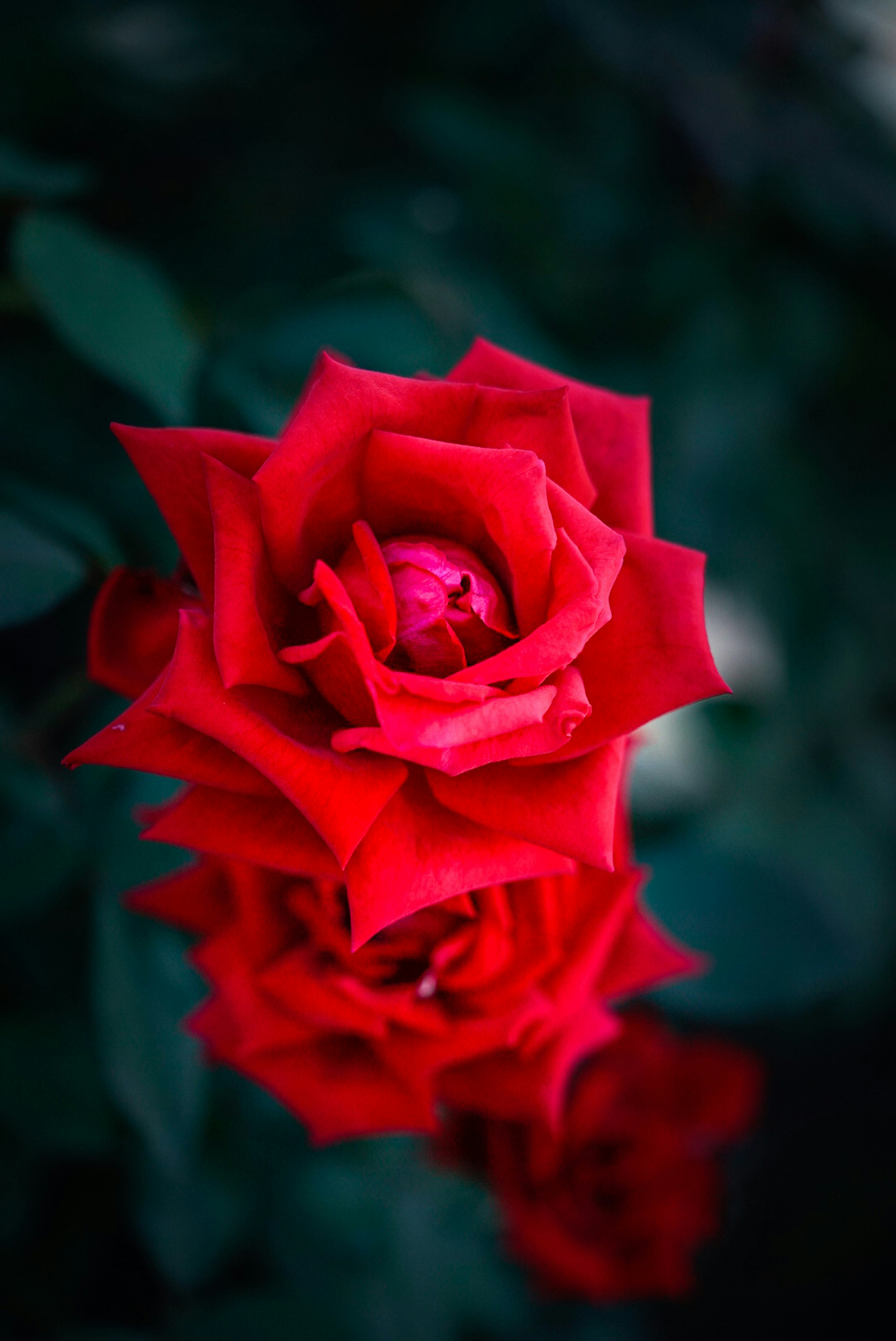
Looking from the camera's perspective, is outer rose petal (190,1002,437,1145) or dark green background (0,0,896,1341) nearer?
outer rose petal (190,1002,437,1145)

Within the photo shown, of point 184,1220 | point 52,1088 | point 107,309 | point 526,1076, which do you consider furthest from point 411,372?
point 184,1220

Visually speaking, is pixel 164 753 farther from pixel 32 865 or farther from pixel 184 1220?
pixel 184 1220

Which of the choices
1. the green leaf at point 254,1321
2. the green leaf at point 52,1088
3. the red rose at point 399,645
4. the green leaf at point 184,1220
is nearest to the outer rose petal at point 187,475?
the red rose at point 399,645

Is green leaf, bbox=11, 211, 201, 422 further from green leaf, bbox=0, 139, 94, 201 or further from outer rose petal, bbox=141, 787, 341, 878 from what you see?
outer rose petal, bbox=141, 787, 341, 878

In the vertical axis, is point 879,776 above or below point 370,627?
below

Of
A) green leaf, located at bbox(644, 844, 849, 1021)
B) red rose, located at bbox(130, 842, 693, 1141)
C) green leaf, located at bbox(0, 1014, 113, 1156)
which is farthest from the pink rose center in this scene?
green leaf, located at bbox(644, 844, 849, 1021)

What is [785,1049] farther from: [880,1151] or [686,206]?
[686,206]

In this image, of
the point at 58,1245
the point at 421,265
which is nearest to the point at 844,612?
the point at 421,265

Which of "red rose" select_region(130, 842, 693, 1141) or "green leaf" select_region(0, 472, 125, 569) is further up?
"green leaf" select_region(0, 472, 125, 569)
